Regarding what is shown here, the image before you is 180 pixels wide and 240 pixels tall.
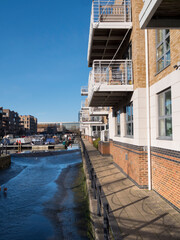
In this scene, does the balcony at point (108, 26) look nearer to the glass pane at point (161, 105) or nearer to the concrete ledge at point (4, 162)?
the glass pane at point (161, 105)

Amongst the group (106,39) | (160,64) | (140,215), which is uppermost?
(106,39)

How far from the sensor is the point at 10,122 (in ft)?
372

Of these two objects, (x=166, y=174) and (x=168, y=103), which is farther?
(x=168, y=103)

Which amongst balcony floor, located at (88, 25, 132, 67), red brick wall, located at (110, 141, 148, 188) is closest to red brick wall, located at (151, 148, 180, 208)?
red brick wall, located at (110, 141, 148, 188)

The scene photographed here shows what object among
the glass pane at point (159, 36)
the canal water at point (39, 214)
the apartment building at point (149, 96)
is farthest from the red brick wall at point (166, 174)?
the glass pane at point (159, 36)

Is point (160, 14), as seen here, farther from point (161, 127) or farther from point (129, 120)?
point (129, 120)

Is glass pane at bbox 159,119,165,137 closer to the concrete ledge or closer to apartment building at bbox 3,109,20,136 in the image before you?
the concrete ledge

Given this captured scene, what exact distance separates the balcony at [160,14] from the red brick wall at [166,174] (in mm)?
3298

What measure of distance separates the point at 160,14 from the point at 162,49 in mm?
3727

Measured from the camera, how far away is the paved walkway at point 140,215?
436 cm

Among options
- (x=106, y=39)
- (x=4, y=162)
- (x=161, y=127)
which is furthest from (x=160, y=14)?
(x=4, y=162)

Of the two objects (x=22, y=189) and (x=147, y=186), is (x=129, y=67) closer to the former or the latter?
(x=147, y=186)

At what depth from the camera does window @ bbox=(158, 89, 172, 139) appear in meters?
6.49

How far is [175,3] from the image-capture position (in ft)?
9.96
